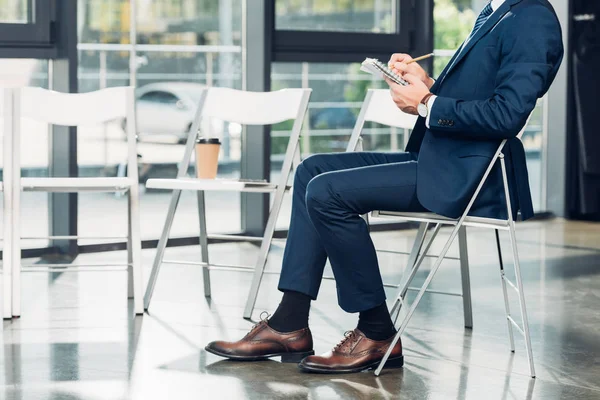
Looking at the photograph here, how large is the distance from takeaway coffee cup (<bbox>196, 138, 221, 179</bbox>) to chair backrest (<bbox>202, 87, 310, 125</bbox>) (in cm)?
18

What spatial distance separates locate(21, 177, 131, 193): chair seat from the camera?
351 centimetres

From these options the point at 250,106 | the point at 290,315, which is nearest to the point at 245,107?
the point at 250,106

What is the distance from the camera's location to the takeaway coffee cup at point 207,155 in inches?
148

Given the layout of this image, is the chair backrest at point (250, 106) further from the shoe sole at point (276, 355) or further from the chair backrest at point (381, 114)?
the shoe sole at point (276, 355)

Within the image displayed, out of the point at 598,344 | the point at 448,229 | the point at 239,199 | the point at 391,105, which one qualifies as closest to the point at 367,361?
the point at 598,344

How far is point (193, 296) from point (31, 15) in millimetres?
1869

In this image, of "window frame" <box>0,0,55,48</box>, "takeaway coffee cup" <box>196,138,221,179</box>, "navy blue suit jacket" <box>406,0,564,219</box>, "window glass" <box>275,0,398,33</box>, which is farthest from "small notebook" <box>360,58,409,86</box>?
"window glass" <box>275,0,398,33</box>

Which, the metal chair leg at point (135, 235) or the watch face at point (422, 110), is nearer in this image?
the watch face at point (422, 110)

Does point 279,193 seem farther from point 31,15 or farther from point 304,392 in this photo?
point 31,15

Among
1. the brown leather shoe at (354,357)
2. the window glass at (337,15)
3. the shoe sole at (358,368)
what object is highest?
the window glass at (337,15)

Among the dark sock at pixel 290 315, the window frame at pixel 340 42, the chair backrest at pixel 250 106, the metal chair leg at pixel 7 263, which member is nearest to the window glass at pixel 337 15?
the window frame at pixel 340 42

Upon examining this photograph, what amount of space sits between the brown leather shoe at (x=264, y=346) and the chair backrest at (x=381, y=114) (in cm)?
98

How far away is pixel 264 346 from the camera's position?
291 cm

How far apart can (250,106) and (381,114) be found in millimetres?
555
